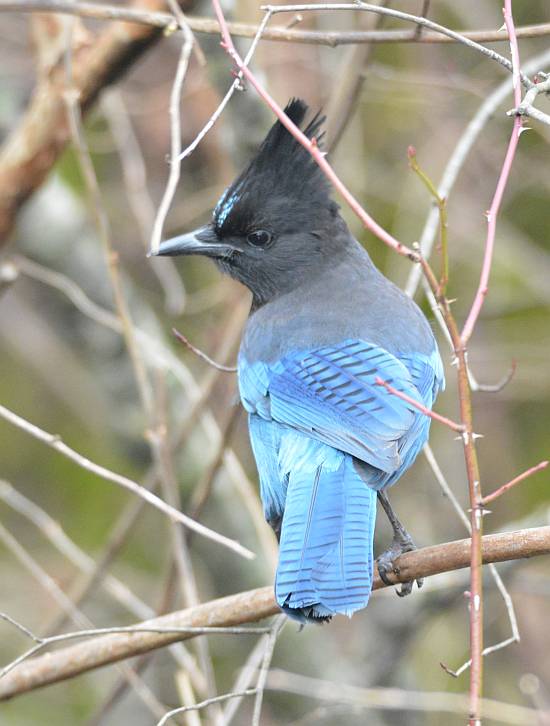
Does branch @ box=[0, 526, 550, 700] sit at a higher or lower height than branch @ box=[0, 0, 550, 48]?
lower

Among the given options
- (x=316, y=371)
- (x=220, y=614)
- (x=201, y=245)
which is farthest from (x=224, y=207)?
(x=220, y=614)

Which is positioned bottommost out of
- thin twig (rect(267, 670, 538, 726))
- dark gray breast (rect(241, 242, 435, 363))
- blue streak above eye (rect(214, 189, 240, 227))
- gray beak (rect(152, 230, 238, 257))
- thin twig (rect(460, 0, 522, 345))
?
thin twig (rect(267, 670, 538, 726))

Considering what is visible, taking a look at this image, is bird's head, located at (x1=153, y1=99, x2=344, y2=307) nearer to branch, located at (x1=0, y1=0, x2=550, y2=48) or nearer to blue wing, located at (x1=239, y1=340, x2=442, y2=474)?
blue wing, located at (x1=239, y1=340, x2=442, y2=474)

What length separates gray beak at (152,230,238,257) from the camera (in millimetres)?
4355

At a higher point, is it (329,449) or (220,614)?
(329,449)

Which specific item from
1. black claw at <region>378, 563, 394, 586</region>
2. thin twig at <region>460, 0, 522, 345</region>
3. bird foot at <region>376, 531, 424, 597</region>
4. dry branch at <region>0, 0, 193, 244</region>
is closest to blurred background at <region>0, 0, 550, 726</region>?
dry branch at <region>0, 0, 193, 244</region>

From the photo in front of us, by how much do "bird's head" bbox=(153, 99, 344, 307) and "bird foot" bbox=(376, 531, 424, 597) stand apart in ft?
3.97

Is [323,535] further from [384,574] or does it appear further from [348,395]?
[348,395]

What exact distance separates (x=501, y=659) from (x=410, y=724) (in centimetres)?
101

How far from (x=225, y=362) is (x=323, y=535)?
2041 mm

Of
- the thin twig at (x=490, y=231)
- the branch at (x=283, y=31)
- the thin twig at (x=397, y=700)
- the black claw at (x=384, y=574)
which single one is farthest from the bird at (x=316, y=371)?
the thin twig at (x=397, y=700)

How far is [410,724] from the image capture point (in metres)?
6.21

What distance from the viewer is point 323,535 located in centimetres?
321

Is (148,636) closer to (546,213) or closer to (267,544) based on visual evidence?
(267,544)
